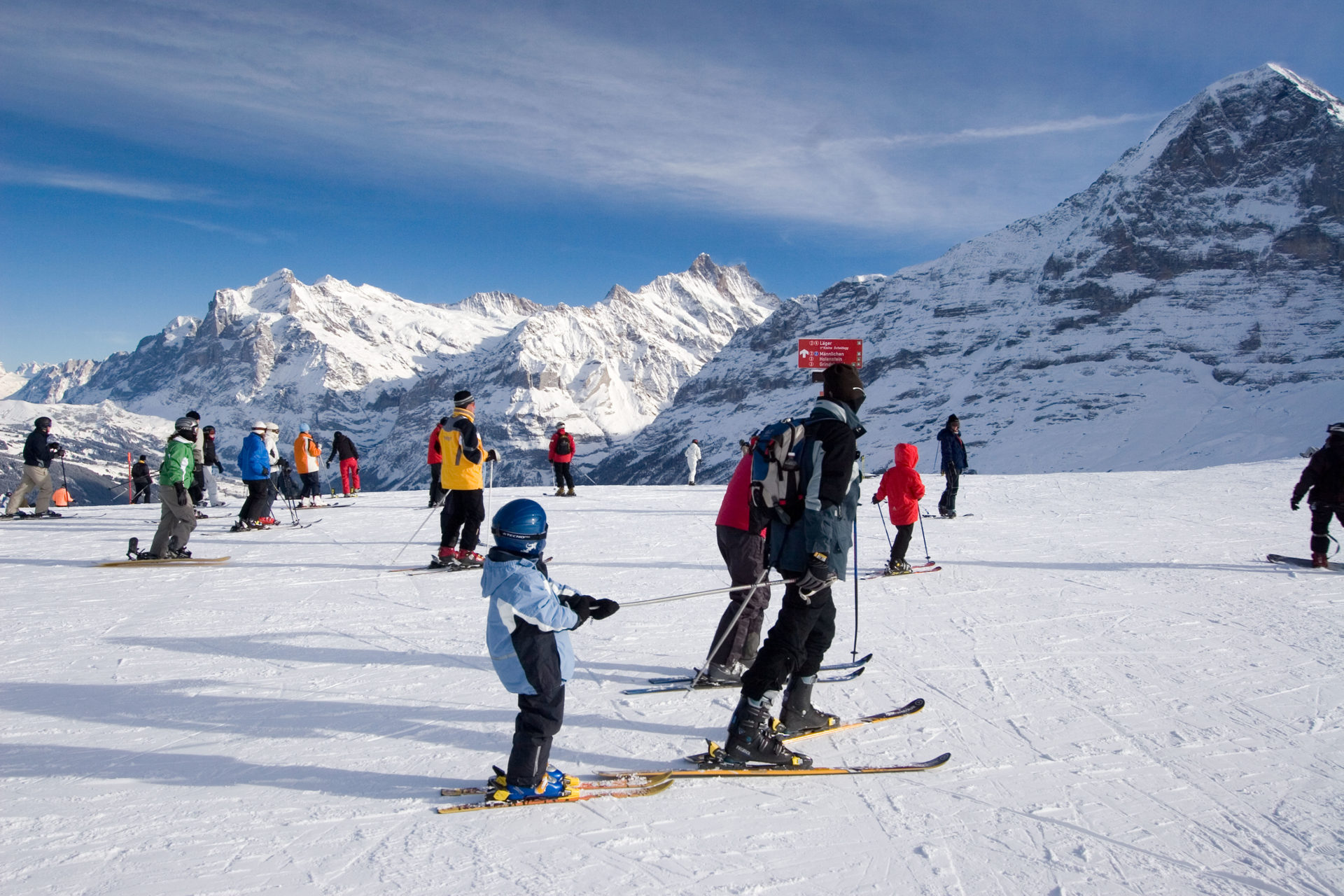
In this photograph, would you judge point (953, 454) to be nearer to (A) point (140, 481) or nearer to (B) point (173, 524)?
(B) point (173, 524)

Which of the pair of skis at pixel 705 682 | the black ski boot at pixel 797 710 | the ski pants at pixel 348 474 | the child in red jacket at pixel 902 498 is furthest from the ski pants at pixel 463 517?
the ski pants at pixel 348 474

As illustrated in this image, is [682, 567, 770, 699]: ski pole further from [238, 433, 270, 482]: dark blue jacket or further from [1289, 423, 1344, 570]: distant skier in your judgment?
[238, 433, 270, 482]: dark blue jacket

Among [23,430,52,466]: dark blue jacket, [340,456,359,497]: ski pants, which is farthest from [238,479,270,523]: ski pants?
[340,456,359,497]: ski pants

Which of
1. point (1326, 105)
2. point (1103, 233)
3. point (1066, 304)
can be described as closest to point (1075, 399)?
point (1066, 304)

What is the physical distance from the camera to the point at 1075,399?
13000 centimetres

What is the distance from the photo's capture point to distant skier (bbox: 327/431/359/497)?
58.7 feet

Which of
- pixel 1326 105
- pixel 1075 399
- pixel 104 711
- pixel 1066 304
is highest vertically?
pixel 1326 105

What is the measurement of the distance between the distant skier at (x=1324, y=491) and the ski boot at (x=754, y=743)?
824 centimetres

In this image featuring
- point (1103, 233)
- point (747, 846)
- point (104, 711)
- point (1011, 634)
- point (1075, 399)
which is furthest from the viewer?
point (1103, 233)

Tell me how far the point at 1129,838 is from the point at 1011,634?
10.4 ft

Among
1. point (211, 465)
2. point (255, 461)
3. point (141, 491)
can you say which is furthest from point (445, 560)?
point (141, 491)

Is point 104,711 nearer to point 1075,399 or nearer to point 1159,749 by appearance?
point 1159,749

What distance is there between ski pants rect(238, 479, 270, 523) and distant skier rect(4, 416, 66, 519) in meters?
3.52

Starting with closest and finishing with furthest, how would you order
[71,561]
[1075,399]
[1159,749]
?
[1159,749] < [71,561] < [1075,399]
